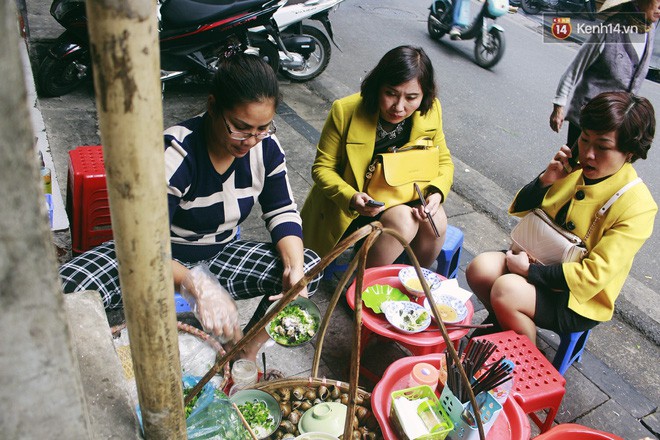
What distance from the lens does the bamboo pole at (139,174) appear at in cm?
65

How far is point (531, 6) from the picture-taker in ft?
36.3

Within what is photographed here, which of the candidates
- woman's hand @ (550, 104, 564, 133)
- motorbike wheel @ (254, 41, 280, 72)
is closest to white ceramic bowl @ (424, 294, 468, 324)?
woman's hand @ (550, 104, 564, 133)

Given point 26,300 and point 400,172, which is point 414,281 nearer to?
point 400,172

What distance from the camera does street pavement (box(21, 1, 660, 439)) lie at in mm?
2643

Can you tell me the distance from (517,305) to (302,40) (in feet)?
13.6

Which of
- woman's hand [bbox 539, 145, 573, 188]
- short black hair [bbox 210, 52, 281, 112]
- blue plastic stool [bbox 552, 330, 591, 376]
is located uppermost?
short black hair [bbox 210, 52, 281, 112]

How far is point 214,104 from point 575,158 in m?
1.72

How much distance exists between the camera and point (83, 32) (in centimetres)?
476

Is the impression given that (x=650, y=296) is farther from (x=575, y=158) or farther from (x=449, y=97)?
(x=449, y=97)

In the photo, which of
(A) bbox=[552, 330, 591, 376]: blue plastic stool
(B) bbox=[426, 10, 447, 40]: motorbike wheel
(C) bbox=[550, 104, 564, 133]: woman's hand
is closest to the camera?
(A) bbox=[552, 330, 591, 376]: blue plastic stool

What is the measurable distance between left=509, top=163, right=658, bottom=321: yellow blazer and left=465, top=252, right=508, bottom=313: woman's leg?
358 millimetres

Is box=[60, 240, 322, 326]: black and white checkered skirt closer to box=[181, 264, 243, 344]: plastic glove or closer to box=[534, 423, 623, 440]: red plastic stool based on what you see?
box=[181, 264, 243, 344]: plastic glove

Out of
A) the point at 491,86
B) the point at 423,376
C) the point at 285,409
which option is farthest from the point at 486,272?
the point at 491,86

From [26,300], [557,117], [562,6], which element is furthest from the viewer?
[562,6]
